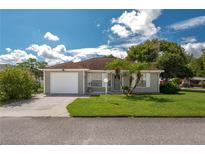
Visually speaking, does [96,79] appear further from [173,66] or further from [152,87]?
[173,66]

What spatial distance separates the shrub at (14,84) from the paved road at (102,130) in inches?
293

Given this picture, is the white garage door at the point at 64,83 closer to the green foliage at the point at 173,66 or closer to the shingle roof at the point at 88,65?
the shingle roof at the point at 88,65

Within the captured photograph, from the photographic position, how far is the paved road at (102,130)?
23.5ft

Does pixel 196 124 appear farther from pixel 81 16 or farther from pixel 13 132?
pixel 81 16

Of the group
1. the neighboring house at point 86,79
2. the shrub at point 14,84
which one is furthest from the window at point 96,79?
the shrub at point 14,84

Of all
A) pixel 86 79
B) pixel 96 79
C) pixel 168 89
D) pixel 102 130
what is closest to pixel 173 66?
pixel 168 89

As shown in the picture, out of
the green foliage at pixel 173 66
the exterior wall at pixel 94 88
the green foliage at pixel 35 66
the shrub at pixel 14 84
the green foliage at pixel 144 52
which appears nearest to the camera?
the shrub at pixel 14 84

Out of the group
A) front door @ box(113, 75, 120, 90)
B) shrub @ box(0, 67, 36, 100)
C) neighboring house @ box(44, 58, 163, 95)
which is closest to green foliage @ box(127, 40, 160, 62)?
neighboring house @ box(44, 58, 163, 95)

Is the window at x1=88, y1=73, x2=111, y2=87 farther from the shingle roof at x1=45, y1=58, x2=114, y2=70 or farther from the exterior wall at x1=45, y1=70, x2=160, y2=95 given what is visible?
the shingle roof at x1=45, y1=58, x2=114, y2=70

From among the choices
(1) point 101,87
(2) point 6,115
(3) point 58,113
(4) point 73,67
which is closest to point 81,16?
(3) point 58,113

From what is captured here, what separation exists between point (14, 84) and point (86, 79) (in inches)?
292

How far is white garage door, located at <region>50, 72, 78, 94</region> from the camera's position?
22.4 m

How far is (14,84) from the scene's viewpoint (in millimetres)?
17484
